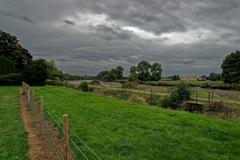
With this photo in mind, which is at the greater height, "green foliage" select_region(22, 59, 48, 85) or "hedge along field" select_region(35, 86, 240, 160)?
"green foliage" select_region(22, 59, 48, 85)

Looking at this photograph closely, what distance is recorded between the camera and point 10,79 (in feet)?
145

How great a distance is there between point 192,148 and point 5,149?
5.44 metres

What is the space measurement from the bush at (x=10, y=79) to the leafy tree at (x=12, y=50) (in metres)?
10.3

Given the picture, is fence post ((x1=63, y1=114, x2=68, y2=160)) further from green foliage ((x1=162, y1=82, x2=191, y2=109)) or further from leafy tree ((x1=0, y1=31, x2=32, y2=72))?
Answer: leafy tree ((x1=0, y1=31, x2=32, y2=72))

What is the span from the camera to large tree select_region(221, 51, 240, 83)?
43.8 m

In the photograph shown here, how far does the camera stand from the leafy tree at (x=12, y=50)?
54.8 metres

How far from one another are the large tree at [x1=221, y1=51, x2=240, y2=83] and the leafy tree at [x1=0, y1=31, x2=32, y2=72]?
3678cm

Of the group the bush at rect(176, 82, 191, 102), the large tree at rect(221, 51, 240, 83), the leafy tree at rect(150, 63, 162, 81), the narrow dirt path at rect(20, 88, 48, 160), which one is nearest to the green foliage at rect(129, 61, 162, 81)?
the leafy tree at rect(150, 63, 162, 81)

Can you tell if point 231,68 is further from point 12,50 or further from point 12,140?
point 12,140

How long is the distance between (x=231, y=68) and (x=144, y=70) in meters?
30.0

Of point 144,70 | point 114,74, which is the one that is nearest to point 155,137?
point 144,70

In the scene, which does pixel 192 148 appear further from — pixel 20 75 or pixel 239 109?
pixel 20 75

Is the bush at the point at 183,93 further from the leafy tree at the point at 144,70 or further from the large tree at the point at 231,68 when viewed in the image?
the leafy tree at the point at 144,70

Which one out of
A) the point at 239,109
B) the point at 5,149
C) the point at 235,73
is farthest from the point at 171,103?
the point at 235,73
